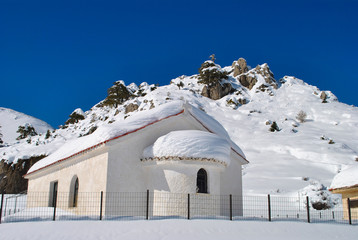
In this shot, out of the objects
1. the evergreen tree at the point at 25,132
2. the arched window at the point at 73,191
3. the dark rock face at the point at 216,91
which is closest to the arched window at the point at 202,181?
the arched window at the point at 73,191

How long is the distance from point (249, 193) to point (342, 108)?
44.9m

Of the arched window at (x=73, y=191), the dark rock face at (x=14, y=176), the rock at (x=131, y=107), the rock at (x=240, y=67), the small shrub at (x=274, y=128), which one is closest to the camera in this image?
the arched window at (x=73, y=191)

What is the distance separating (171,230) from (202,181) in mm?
4544

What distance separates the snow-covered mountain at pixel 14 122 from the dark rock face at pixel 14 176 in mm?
85158

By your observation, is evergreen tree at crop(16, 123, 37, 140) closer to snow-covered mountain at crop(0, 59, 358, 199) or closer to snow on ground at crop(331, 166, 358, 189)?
snow-covered mountain at crop(0, 59, 358, 199)

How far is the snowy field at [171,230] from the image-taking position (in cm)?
1222

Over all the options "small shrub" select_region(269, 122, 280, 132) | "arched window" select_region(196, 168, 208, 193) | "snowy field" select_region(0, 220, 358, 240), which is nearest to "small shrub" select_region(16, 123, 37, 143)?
"small shrub" select_region(269, 122, 280, 132)

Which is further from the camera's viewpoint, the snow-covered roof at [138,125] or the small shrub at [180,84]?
the small shrub at [180,84]

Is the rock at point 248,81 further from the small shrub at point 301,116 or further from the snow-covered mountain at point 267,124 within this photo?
the small shrub at point 301,116

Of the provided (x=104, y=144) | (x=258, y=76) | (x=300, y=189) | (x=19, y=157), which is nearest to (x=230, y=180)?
(x=104, y=144)

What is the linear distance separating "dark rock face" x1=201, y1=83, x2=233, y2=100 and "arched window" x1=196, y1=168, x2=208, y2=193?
59.9 metres

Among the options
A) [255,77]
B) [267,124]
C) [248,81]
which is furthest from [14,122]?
[267,124]

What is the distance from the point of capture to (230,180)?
67.8 feet

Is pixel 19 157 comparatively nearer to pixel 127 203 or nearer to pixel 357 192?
pixel 127 203
